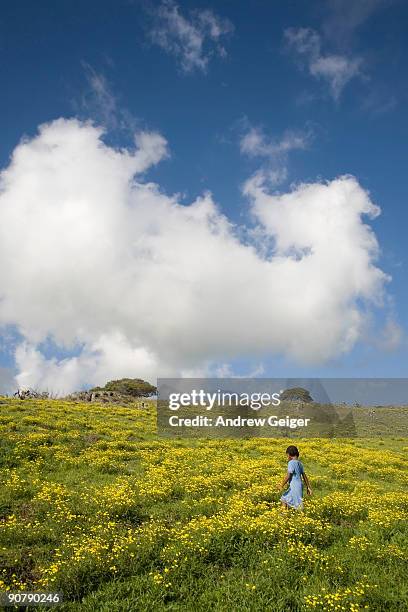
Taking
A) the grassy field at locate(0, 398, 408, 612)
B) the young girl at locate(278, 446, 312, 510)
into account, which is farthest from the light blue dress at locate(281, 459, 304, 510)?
the grassy field at locate(0, 398, 408, 612)

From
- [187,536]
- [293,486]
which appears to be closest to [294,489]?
[293,486]

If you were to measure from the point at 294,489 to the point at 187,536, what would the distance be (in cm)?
501

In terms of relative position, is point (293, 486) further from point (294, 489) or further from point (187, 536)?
point (187, 536)

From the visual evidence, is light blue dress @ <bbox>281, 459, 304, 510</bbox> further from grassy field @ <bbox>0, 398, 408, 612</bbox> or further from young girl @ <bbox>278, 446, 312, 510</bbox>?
grassy field @ <bbox>0, 398, 408, 612</bbox>

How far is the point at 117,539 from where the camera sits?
38.0 feet

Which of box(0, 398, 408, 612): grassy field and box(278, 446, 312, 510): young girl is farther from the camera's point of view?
box(278, 446, 312, 510): young girl

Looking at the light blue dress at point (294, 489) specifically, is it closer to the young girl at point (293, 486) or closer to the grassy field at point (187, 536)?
the young girl at point (293, 486)

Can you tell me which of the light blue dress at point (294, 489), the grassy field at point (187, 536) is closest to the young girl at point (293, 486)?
the light blue dress at point (294, 489)

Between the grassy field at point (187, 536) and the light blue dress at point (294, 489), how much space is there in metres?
0.41

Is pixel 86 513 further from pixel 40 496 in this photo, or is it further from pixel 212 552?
pixel 212 552

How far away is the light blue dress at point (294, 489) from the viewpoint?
1505cm

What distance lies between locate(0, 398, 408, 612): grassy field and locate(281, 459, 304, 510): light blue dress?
406mm

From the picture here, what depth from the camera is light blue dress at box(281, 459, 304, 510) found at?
1505 centimetres

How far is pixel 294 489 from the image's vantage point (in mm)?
15258
